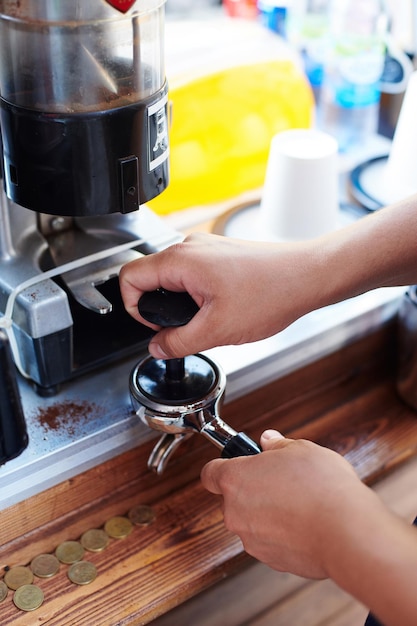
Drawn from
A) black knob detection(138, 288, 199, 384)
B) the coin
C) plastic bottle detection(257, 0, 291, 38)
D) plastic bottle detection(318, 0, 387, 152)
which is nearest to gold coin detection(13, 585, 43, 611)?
the coin

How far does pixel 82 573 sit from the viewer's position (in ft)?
2.50

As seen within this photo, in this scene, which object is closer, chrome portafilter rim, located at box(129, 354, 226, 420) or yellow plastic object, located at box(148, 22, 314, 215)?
chrome portafilter rim, located at box(129, 354, 226, 420)

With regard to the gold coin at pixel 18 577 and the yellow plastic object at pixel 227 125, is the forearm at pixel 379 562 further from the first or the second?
the yellow plastic object at pixel 227 125

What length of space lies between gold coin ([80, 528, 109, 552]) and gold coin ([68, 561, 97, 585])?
0.8 inches

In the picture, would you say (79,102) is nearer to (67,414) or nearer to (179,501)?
(67,414)

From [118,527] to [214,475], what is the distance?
0.18 metres

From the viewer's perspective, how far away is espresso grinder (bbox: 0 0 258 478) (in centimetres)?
63

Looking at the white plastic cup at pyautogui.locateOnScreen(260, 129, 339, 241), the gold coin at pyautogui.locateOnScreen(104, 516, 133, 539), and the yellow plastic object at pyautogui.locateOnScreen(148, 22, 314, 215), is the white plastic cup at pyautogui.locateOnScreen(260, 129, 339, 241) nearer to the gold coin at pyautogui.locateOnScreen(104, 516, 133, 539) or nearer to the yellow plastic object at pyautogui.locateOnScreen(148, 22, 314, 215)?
the yellow plastic object at pyautogui.locateOnScreen(148, 22, 314, 215)

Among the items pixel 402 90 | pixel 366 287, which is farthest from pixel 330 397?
pixel 402 90

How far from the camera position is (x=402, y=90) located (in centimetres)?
149

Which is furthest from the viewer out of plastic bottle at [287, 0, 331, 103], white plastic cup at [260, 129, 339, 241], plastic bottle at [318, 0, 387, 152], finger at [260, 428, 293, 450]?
plastic bottle at [287, 0, 331, 103]

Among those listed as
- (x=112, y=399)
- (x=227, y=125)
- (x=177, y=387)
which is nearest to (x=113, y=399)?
(x=112, y=399)

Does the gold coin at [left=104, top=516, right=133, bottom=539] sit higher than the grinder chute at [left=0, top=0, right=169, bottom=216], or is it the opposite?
the grinder chute at [left=0, top=0, right=169, bottom=216]

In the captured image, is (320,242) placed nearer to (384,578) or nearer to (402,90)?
(384,578)
